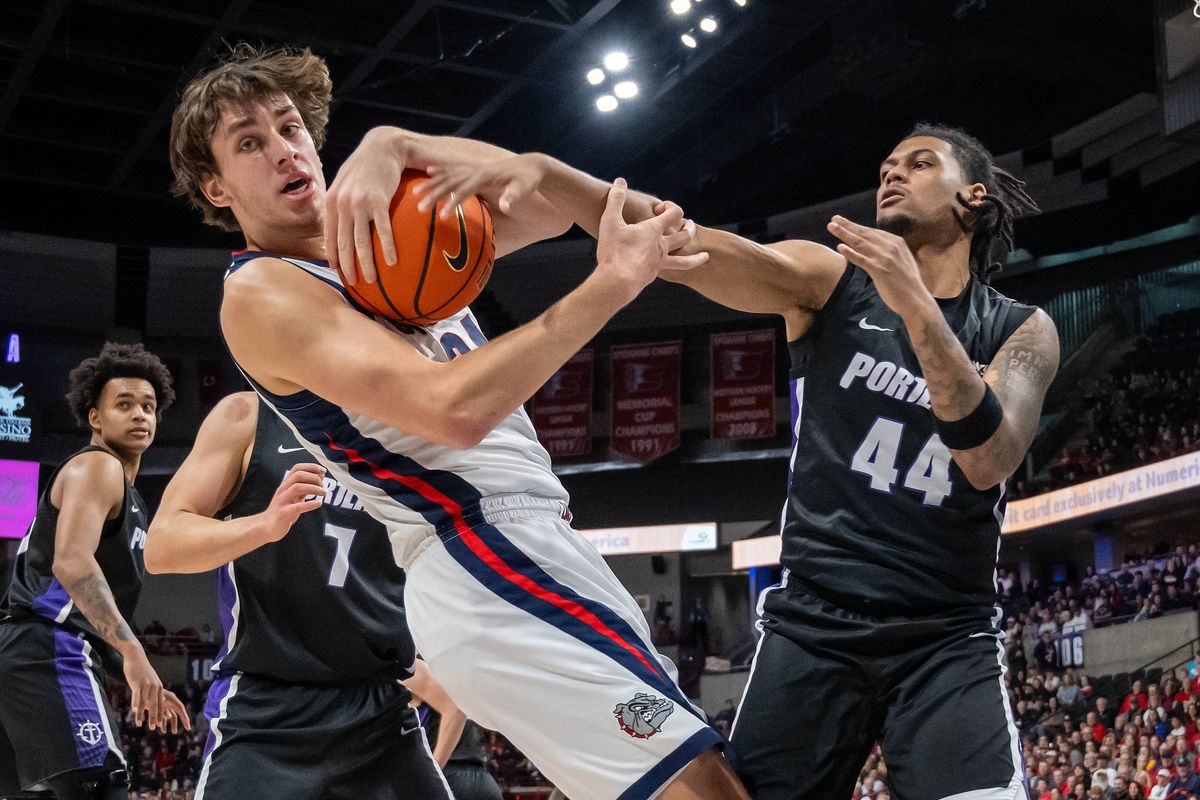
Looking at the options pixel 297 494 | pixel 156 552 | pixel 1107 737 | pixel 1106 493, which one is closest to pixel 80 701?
pixel 156 552

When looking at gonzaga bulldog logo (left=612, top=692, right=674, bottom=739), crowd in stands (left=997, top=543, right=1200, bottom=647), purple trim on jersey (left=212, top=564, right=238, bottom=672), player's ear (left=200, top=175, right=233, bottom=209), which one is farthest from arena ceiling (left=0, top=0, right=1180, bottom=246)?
gonzaga bulldog logo (left=612, top=692, right=674, bottom=739)

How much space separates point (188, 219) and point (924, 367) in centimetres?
2144

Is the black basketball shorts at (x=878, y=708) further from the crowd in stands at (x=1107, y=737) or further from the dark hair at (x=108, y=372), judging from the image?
the crowd in stands at (x=1107, y=737)

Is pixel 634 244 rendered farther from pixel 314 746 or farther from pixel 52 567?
pixel 52 567

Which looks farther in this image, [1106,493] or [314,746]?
[1106,493]

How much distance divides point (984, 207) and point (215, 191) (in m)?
2.14

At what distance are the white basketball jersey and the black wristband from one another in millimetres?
892

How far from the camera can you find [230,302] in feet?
8.46

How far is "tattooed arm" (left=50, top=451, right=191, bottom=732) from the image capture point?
4785 millimetres

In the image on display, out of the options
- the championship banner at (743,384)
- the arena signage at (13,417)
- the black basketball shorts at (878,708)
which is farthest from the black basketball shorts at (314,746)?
the arena signage at (13,417)

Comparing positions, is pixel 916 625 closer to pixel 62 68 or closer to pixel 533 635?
pixel 533 635

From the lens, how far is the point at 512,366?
2164mm

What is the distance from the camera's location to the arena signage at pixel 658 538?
880 inches

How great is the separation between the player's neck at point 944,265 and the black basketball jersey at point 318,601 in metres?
1.75
